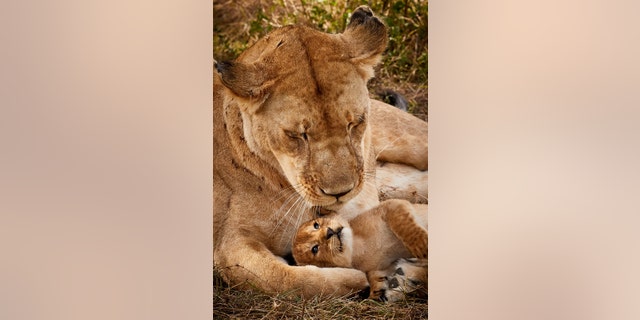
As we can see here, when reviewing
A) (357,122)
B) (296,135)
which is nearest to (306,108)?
(296,135)

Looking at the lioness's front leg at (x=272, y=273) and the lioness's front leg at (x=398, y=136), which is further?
the lioness's front leg at (x=398, y=136)

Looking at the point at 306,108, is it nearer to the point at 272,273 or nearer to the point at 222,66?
the point at 222,66

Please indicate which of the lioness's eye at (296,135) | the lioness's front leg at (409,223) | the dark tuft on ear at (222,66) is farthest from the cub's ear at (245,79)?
the lioness's front leg at (409,223)

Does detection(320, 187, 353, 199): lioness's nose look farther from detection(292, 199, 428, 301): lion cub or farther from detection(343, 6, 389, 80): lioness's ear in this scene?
detection(343, 6, 389, 80): lioness's ear

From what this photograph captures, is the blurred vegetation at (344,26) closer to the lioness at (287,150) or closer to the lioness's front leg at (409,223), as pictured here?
the lioness at (287,150)

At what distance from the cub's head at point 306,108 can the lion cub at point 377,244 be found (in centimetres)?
11

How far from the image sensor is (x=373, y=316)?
3.04 meters

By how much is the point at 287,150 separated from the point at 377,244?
53 cm

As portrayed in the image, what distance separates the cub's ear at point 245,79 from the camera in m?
3.01

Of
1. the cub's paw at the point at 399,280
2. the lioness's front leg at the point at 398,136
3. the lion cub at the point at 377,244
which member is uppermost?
the lioness's front leg at the point at 398,136
